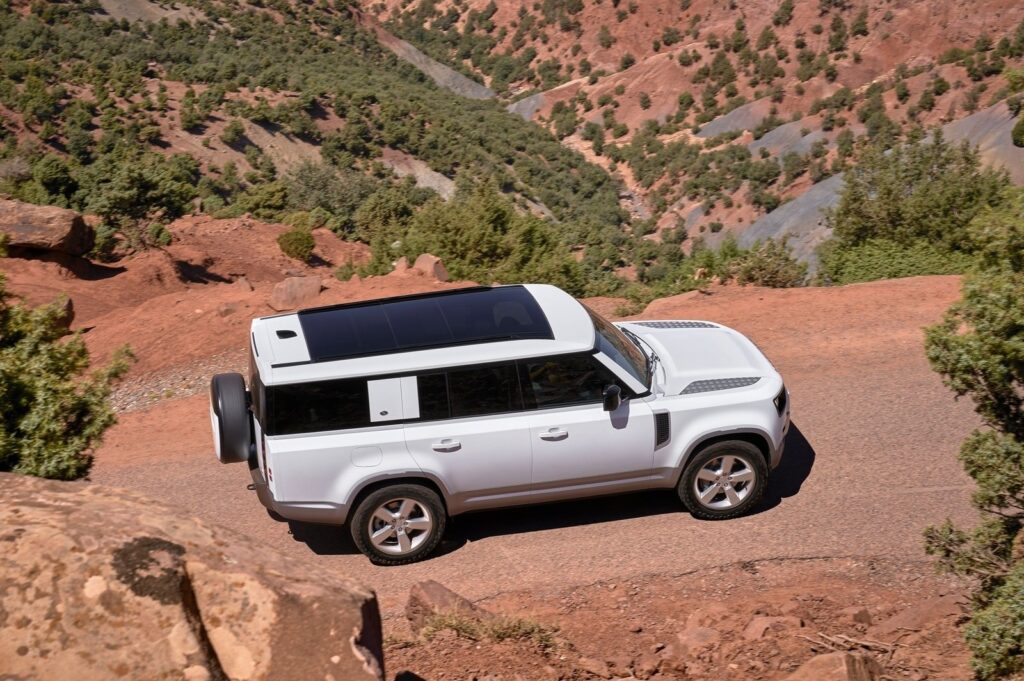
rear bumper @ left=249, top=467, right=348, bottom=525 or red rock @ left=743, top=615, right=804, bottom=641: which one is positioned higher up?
rear bumper @ left=249, top=467, right=348, bottom=525

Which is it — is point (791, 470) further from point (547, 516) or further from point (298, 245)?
point (298, 245)

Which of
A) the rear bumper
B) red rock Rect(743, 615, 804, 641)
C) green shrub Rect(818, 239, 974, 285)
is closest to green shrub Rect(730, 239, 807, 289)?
green shrub Rect(818, 239, 974, 285)

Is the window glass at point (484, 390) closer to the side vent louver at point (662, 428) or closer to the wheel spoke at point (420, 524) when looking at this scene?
the wheel spoke at point (420, 524)

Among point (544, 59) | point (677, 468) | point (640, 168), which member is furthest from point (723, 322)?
point (544, 59)

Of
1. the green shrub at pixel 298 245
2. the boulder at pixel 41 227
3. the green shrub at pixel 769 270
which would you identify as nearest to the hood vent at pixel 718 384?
the green shrub at pixel 769 270

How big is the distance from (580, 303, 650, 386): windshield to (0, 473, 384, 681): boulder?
4.27 metres

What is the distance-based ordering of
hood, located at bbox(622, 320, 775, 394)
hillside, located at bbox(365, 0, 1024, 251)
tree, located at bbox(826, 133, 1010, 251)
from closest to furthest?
1. hood, located at bbox(622, 320, 775, 394)
2. tree, located at bbox(826, 133, 1010, 251)
3. hillside, located at bbox(365, 0, 1024, 251)

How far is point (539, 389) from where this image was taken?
26.2ft

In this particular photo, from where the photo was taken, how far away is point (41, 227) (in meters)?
23.3

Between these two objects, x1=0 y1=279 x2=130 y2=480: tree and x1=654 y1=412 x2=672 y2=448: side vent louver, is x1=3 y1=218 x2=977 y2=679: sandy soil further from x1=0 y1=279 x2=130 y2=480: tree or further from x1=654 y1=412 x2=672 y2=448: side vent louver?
x1=654 y1=412 x2=672 y2=448: side vent louver

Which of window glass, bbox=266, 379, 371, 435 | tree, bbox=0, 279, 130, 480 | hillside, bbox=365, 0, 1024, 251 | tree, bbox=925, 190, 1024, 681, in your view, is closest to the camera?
tree, bbox=925, 190, 1024, 681

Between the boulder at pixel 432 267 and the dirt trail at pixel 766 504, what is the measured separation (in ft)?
23.6

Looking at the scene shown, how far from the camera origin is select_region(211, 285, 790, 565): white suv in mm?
7691

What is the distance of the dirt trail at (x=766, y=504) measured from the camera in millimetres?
7891
